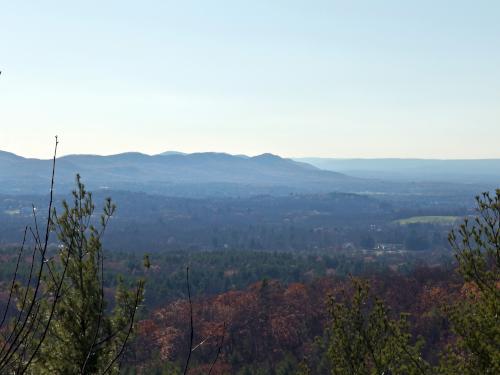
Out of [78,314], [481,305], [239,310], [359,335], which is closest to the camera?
[481,305]

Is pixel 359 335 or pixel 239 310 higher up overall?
pixel 359 335

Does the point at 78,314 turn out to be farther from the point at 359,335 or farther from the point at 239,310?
the point at 239,310

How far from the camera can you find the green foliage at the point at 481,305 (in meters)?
12.0

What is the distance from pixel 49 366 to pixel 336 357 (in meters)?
7.23

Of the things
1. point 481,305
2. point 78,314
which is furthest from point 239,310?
point 481,305

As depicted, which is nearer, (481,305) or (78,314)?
(481,305)

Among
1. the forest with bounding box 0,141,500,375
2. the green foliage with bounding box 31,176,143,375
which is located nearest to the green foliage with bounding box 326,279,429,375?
the forest with bounding box 0,141,500,375

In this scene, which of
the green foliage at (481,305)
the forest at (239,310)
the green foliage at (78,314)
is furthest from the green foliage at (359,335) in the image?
the green foliage at (78,314)

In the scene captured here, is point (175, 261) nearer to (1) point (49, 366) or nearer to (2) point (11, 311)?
(2) point (11, 311)

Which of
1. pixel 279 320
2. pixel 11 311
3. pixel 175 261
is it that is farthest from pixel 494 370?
pixel 175 261

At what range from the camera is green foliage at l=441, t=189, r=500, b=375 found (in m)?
12.0

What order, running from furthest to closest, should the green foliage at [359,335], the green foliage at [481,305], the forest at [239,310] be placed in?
the green foliage at [359,335] < the green foliage at [481,305] < the forest at [239,310]

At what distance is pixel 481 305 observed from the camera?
12875 mm

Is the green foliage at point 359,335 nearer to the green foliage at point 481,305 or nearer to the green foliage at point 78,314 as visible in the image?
the green foliage at point 481,305
